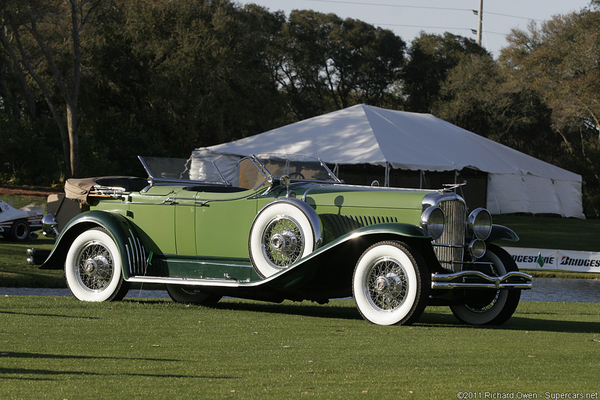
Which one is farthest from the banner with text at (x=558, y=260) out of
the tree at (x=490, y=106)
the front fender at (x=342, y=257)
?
the tree at (x=490, y=106)

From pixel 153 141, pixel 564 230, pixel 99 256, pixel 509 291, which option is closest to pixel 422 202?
pixel 509 291

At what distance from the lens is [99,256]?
8.90 m

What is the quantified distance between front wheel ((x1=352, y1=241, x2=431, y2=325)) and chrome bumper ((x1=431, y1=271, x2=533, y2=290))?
0.13 meters

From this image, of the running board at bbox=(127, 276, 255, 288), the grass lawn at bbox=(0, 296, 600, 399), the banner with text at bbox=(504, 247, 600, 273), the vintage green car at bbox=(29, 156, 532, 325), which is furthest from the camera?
the banner with text at bbox=(504, 247, 600, 273)

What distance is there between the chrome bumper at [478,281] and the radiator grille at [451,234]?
1.54 feet

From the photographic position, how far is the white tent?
26250mm

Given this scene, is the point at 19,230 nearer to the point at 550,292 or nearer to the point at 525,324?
the point at 550,292

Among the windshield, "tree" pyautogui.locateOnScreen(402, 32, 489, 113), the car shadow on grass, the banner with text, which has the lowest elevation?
the banner with text

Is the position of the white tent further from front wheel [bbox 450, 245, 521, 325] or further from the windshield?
front wheel [bbox 450, 245, 521, 325]

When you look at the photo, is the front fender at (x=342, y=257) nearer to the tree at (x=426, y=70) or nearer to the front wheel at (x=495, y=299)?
the front wheel at (x=495, y=299)

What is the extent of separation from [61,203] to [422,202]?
18.0ft

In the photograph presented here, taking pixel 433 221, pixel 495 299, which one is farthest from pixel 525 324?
pixel 433 221

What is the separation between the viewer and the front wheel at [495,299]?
7918 mm

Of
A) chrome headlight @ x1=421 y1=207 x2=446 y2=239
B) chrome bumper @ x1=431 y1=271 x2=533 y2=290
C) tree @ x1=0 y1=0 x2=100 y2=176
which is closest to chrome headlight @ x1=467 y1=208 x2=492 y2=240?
chrome headlight @ x1=421 y1=207 x2=446 y2=239
